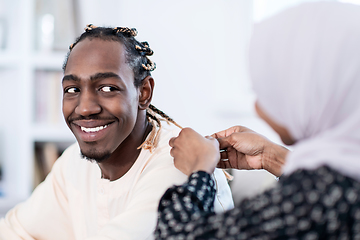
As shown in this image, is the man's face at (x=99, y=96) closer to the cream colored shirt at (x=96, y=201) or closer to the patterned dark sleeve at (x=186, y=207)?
the cream colored shirt at (x=96, y=201)

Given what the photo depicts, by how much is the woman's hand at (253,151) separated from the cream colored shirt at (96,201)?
8 cm

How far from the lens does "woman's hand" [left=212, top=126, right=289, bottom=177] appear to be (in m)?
1.21

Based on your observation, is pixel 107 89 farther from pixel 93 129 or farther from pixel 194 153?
pixel 194 153

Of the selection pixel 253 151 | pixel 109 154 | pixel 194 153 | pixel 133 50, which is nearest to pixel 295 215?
pixel 194 153

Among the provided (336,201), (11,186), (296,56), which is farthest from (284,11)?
(11,186)

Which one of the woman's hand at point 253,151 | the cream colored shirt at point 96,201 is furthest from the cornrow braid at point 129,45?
the woman's hand at point 253,151

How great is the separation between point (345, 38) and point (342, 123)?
0.16m

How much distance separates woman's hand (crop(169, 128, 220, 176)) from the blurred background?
162 cm

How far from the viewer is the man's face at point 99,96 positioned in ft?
3.84

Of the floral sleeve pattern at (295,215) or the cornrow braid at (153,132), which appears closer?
the floral sleeve pattern at (295,215)

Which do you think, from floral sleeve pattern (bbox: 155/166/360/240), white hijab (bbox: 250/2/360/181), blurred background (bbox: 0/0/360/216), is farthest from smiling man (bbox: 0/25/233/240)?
blurred background (bbox: 0/0/360/216)

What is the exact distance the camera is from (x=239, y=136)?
1.22m

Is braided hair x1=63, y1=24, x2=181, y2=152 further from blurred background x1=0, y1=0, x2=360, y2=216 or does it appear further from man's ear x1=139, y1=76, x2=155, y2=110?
blurred background x1=0, y1=0, x2=360, y2=216

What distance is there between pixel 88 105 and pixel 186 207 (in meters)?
0.51
